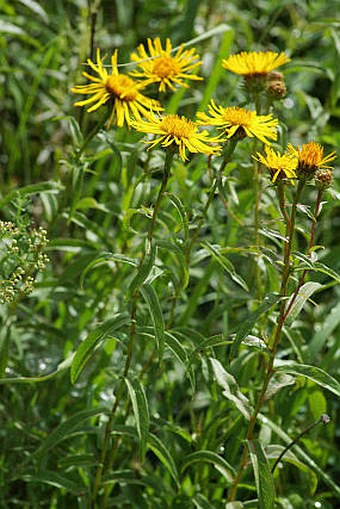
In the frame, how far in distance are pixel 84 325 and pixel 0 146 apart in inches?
36.7

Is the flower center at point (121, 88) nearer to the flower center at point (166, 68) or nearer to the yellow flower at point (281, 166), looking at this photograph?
the flower center at point (166, 68)

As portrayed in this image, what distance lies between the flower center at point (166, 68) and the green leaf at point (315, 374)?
49cm

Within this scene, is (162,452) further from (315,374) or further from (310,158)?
(310,158)

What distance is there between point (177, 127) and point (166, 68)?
Answer: 0.26 metres

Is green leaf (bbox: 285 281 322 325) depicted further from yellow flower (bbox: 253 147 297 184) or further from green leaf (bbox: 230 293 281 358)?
yellow flower (bbox: 253 147 297 184)

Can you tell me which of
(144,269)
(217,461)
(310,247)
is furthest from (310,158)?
(217,461)

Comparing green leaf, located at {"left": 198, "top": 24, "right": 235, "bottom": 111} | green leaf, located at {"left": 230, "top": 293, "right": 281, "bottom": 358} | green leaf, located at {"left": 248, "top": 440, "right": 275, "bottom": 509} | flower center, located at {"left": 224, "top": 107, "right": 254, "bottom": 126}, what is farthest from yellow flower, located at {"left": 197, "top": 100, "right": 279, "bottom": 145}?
green leaf, located at {"left": 198, "top": 24, "right": 235, "bottom": 111}

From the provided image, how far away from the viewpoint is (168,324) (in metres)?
1.38

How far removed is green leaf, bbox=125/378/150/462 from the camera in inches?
44.9

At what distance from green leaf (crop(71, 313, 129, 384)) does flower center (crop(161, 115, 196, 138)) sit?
0.88 feet

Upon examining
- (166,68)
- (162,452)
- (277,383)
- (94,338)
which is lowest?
(162,452)

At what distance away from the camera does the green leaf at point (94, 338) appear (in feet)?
3.78

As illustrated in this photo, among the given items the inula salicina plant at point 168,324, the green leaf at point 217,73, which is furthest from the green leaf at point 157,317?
the green leaf at point 217,73

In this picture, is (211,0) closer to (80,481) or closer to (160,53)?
(160,53)
